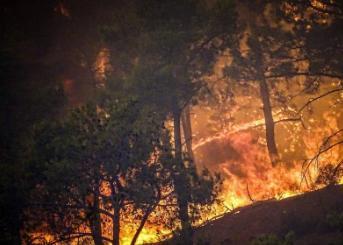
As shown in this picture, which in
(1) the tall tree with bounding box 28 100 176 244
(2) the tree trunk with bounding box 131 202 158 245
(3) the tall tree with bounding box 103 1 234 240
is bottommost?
(2) the tree trunk with bounding box 131 202 158 245

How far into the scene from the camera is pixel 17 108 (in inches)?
664

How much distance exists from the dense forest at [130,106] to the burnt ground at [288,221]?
404 millimetres

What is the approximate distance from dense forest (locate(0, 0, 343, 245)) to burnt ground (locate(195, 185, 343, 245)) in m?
0.40

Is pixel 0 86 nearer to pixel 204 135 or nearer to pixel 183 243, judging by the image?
pixel 183 243

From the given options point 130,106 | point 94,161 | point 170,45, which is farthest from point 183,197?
point 170,45

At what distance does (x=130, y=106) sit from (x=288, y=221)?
825cm

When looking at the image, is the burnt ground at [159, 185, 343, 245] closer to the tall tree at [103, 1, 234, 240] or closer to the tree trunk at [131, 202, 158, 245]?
the tree trunk at [131, 202, 158, 245]

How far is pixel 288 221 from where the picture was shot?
1634cm

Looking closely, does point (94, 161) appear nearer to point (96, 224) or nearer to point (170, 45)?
point (96, 224)

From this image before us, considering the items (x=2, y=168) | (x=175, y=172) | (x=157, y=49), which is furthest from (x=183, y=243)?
(x=157, y=49)

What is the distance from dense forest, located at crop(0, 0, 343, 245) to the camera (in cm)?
1215

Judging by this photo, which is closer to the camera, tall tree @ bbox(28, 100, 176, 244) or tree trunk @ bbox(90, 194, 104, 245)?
tall tree @ bbox(28, 100, 176, 244)

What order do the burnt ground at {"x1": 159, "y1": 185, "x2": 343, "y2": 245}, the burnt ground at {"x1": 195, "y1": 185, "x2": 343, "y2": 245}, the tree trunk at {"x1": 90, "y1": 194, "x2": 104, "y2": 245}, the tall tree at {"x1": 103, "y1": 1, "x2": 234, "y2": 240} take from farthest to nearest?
the tall tree at {"x1": 103, "y1": 1, "x2": 234, "y2": 240}, the burnt ground at {"x1": 195, "y1": 185, "x2": 343, "y2": 245}, the burnt ground at {"x1": 159, "y1": 185, "x2": 343, "y2": 245}, the tree trunk at {"x1": 90, "y1": 194, "x2": 104, "y2": 245}

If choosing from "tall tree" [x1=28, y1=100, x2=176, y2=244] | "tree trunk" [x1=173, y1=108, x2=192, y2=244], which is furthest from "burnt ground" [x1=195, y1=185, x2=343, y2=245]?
"tall tree" [x1=28, y1=100, x2=176, y2=244]
